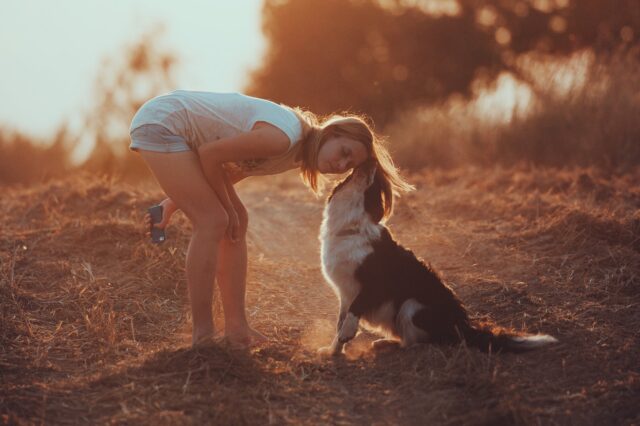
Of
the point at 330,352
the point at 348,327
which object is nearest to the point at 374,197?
the point at 348,327

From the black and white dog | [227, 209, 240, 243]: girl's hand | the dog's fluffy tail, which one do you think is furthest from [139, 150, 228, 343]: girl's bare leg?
the dog's fluffy tail

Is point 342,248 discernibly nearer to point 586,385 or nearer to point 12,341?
point 586,385

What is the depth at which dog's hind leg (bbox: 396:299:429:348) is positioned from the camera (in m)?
4.15

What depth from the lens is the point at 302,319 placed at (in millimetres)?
5137

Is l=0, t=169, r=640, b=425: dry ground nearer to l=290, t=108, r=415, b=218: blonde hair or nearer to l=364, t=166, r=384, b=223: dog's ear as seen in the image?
l=364, t=166, r=384, b=223: dog's ear

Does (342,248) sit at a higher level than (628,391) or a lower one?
higher

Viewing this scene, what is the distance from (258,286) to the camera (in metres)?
5.84

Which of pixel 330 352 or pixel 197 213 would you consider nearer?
pixel 197 213

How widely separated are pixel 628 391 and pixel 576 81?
8.75 meters

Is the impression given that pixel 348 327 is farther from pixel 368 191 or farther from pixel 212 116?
pixel 212 116

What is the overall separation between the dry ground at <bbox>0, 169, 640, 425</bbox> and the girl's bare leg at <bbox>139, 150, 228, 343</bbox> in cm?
33

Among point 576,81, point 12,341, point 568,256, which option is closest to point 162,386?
point 12,341

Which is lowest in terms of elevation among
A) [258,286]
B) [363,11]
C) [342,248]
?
[258,286]

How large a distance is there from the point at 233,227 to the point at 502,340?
1.66 meters
